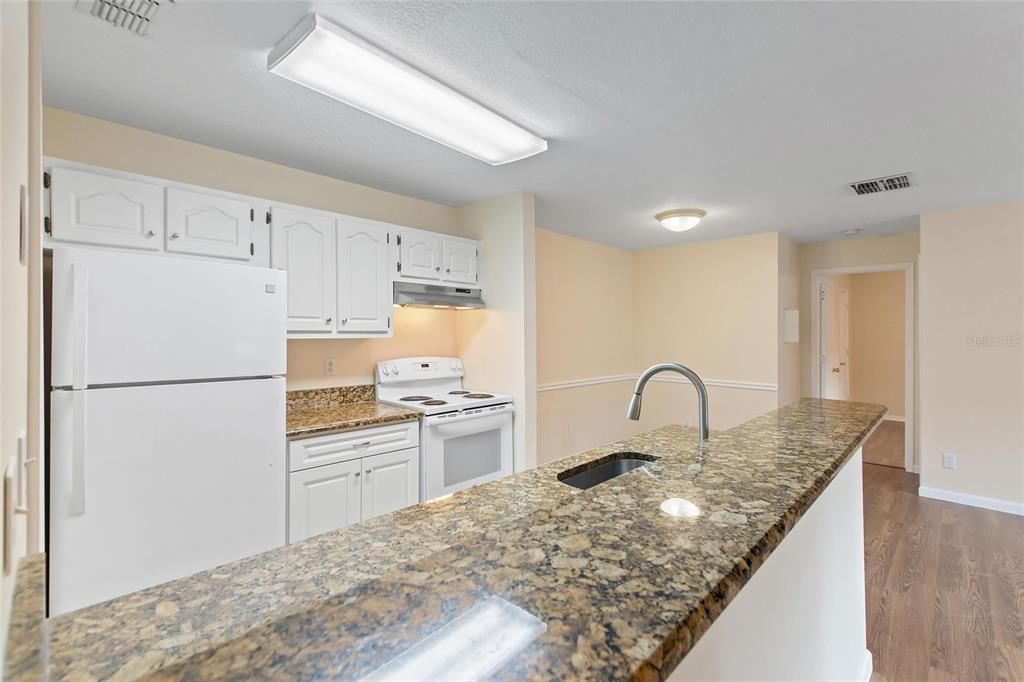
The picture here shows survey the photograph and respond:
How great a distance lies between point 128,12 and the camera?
1514 millimetres

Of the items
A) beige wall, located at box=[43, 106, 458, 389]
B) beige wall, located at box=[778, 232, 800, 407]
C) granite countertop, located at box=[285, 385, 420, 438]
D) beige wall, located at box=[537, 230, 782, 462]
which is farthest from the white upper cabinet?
beige wall, located at box=[778, 232, 800, 407]

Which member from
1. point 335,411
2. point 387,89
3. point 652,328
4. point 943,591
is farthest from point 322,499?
point 652,328

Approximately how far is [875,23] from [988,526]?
378 centimetres

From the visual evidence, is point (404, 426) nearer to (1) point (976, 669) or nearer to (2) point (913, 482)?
(1) point (976, 669)

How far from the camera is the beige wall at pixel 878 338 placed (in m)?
6.95

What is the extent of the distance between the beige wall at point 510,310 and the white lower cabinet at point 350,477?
2.72 ft

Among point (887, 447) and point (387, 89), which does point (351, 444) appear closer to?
point (387, 89)

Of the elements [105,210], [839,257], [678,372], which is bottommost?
[678,372]

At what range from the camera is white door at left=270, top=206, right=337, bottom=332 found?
262 centimetres

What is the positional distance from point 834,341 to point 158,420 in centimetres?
712

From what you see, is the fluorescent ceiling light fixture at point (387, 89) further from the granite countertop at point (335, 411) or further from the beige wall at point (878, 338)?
the beige wall at point (878, 338)

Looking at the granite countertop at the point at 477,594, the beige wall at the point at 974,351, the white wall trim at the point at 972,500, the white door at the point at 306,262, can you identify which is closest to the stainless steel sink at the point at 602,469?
the granite countertop at the point at 477,594

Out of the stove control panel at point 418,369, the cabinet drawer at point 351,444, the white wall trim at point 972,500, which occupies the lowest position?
the white wall trim at point 972,500

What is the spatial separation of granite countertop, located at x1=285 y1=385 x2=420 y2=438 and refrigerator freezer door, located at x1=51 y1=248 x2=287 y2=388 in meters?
0.38
